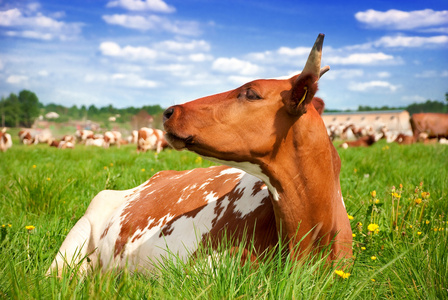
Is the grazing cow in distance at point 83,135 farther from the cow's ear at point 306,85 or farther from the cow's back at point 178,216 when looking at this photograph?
the cow's ear at point 306,85

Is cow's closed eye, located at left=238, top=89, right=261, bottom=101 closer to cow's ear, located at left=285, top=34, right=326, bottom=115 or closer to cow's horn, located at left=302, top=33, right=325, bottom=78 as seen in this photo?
cow's ear, located at left=285, top=34, right=326, bottom=115

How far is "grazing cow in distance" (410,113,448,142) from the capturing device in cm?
2390

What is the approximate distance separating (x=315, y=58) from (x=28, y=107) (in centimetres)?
9718

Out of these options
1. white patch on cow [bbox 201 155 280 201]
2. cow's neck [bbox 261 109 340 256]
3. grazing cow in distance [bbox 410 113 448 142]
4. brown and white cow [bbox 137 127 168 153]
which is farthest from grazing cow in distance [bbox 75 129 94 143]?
cow's neck [bbox 261 109 340 256]

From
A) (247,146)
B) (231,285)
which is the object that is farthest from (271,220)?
(231,285)

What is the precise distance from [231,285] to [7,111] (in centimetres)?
8723

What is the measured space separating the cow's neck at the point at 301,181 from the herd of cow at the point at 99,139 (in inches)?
641

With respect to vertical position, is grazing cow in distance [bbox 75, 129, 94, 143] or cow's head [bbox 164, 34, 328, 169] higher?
cow's head [bbox 164, 34, 328, 169]

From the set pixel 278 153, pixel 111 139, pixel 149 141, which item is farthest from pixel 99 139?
pixel 278 153

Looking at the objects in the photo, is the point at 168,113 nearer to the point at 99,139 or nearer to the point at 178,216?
the point at 178,216

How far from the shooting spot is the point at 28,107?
87.1m

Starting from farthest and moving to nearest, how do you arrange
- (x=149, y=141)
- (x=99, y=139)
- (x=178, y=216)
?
(x=99, y=139) → (x=149, y=141) → (x=178, y=216)

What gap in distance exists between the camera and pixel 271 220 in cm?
238

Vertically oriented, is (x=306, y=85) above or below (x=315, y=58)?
below
